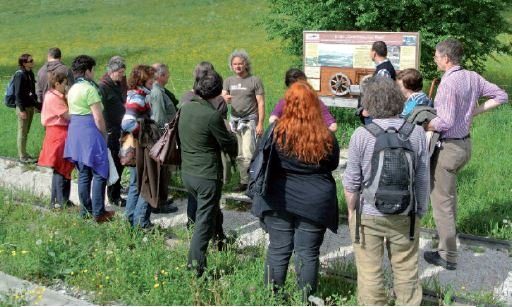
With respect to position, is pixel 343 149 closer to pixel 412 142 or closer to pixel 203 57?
pixel 412 142

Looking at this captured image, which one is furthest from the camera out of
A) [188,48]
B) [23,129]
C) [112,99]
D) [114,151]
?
[188,48]

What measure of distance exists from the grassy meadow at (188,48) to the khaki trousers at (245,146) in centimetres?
150

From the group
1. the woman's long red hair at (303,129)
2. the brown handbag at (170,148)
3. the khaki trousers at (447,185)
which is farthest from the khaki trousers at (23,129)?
the khaki trousers at (447,185)

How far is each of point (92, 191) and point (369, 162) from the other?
3.99 metres

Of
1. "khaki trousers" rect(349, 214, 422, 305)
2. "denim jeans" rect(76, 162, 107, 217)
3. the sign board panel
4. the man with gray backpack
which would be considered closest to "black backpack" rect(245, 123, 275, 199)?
the man with gray backpack

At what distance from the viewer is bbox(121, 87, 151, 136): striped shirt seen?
272 inches

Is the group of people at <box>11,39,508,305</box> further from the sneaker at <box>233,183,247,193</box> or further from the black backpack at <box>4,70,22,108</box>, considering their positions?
the black backpack at <box>4,70,22,108</box>

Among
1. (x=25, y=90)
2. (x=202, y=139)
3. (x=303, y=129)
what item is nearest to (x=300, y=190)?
(x=303, y=129)

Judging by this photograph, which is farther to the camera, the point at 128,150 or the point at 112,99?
the point at 112,99

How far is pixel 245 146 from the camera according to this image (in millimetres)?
8688

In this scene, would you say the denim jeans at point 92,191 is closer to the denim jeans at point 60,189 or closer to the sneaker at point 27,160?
the denim jeans at point 60,189

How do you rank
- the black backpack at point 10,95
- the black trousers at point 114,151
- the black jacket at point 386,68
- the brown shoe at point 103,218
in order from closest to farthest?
the black jacket at point 386,68 → the brown shoe at point 103,218 → the black trousers at point 114,151 → the black backpack at point 10,95

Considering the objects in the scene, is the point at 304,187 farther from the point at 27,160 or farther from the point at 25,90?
the point at 27,160

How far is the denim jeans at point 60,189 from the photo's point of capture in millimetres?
8126
